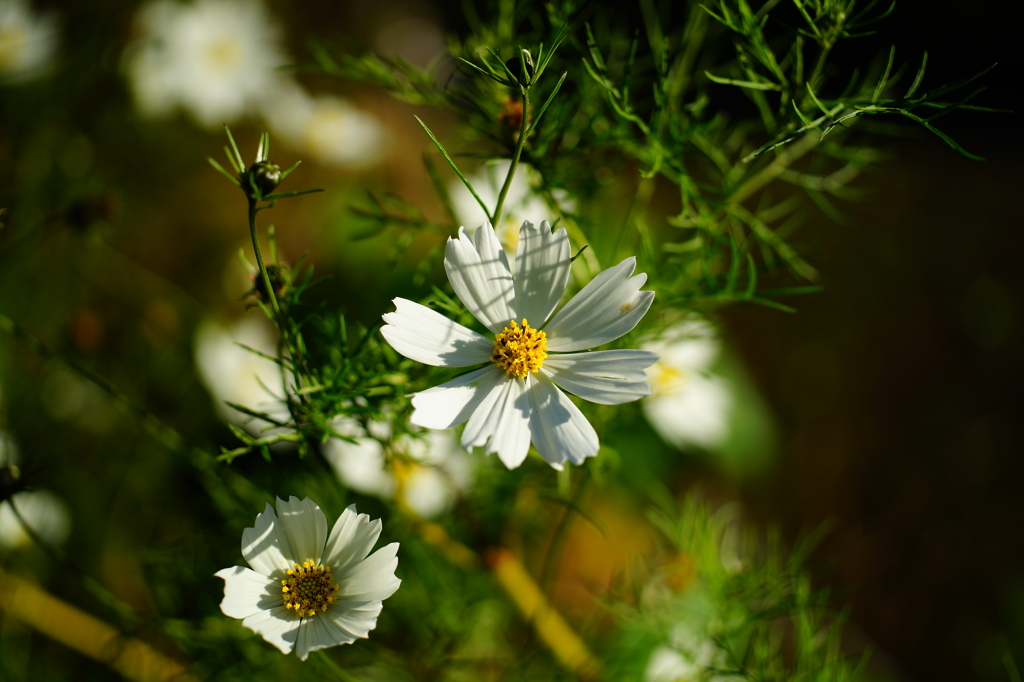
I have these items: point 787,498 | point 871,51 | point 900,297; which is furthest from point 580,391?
point 871,51

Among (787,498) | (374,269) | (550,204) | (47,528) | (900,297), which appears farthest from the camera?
(900,297)

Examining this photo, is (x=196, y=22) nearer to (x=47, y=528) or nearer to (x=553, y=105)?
(x=47, y=528)

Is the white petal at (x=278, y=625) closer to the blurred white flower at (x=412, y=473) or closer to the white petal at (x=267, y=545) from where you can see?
the white petal at (x=267, y=545)

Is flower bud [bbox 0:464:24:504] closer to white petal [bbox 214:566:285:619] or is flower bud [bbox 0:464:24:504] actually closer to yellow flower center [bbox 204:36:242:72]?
white petal [bbox 214:566:285:619]

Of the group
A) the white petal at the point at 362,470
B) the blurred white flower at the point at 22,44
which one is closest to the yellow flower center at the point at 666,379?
the white petal at the point at 362,470

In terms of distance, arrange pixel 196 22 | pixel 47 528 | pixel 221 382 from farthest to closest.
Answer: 1. pixel 196 22
2. pixel 221 382
3. pixel 47 528

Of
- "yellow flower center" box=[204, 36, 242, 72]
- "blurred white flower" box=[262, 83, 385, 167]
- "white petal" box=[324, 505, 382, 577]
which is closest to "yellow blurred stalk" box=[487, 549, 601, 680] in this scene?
"white petal" box=[324, 505, 382, 577]
